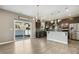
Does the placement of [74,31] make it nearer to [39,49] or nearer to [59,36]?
[59,36]

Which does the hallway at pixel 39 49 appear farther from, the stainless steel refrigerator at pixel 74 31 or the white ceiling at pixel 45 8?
the stainless steel refrigerator at pixel 74 31

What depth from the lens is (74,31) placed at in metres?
11.6


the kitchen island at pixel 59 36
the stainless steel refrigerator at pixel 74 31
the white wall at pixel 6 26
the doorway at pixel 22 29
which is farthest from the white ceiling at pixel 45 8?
the stainless steel refrigerator at pixel 74 31

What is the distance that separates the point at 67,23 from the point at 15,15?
6358mm

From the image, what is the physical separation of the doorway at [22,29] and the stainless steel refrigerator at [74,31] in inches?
199

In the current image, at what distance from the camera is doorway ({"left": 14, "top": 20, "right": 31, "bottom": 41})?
Result: 10.9m

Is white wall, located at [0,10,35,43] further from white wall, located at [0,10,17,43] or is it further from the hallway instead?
the hallway

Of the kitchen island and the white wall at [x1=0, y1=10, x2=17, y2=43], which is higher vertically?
the white wall at [x1=0, y1=10, x2=17, y2=43]

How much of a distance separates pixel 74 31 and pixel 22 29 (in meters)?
5.83

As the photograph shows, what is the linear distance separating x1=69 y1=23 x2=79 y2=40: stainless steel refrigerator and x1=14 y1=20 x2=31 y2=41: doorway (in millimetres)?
5048

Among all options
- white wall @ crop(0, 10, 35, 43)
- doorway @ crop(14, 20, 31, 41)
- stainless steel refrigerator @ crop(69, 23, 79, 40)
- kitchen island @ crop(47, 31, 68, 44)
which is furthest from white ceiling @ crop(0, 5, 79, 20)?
stainless steel refrigerator @ crop(69, 23, 79, 40)

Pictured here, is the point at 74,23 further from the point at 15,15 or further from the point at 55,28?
the point at 15,15

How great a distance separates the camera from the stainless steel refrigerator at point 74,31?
1129cm
